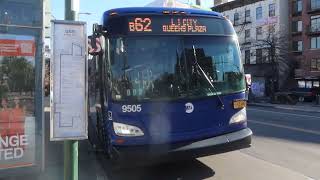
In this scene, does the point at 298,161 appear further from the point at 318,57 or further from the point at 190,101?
the point at 318,57

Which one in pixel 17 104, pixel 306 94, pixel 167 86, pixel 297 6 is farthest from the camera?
pixel 297 6

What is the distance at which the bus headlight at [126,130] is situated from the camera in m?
7.96

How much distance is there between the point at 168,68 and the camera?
8.26 meters

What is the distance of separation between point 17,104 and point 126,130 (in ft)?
6.05

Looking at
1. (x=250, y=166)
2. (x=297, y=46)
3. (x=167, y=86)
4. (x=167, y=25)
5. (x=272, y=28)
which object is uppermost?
(x=272, y=28)

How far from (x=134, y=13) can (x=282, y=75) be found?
5847cm

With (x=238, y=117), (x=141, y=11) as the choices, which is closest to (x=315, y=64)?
(x=238, y=117)

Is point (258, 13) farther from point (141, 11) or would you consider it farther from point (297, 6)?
point (141, 11)

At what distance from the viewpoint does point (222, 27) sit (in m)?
8.91

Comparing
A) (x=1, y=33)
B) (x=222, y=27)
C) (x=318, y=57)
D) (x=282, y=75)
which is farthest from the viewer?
(x=282, y=75)

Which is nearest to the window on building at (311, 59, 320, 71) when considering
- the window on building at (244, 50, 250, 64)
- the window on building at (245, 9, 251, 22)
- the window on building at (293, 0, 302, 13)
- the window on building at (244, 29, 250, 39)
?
the window on building at (293, 0, 302, 13)

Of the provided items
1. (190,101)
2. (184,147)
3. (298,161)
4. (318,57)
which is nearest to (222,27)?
(190,101)

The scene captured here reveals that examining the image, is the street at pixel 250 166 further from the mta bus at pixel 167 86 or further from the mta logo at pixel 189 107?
the mta logo at pixel 189 107

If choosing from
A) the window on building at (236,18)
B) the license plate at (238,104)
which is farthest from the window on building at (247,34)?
the license plate at (238,104)
